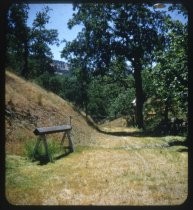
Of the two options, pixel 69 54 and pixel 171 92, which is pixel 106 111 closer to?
pixel 69 54

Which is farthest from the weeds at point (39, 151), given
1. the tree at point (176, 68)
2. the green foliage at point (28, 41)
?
the green foliage at point (28, 41)

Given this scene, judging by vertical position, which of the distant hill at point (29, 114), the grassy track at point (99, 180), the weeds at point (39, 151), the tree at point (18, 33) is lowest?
the grassy track at point (99, 180)

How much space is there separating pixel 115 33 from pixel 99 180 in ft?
77.7

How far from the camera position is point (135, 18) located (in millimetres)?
31359

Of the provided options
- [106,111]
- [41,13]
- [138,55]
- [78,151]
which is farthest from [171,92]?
[106,111]

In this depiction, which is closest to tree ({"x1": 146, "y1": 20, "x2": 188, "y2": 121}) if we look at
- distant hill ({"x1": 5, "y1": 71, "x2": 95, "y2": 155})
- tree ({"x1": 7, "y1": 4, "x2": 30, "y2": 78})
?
distant hill ({"x1": 5, "y1": 71, "x2": 95, "y2": 155})

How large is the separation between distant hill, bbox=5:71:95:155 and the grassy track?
2.62 metres

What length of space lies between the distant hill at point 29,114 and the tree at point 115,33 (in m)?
7.49

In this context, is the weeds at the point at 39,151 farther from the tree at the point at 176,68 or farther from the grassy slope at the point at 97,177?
the tree at the point at 176,68

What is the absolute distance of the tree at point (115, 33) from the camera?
103 feet

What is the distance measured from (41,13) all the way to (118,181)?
25.6 meters

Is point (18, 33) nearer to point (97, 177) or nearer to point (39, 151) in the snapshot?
point (39, 151)

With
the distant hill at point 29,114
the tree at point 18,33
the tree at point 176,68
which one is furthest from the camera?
Answer: the tree at point 18,33

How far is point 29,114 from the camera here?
18.9 meters
